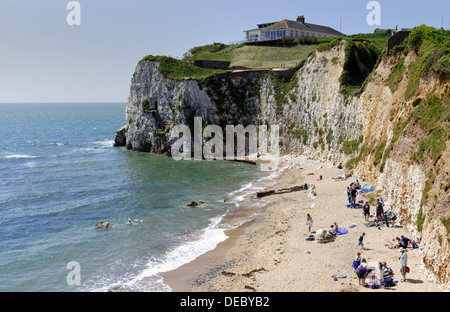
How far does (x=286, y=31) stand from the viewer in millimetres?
89562

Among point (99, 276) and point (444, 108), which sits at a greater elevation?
point (444, 108)

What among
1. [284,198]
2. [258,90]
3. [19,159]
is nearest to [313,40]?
[258,90]

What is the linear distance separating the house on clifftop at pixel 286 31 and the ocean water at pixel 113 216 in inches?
1737

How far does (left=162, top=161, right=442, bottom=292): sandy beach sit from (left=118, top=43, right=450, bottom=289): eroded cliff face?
1907 millimetres

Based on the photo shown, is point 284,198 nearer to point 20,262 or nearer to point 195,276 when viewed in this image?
point 195,276

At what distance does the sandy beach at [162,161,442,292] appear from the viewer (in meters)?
20.9

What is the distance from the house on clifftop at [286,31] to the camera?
297ft

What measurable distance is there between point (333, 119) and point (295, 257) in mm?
31506

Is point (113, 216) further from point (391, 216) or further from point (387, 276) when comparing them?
point (387, 276)

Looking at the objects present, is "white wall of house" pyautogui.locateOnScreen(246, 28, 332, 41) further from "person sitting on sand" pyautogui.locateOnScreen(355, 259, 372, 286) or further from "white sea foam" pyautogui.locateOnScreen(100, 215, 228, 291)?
"person sitting on sand" pyautogui.locateOnScreen(355, 259, 372, 286)

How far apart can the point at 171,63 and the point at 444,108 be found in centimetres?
5785

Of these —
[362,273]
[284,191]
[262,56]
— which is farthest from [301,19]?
[362,273]

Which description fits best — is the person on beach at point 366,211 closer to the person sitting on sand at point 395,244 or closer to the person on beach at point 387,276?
the person sitting on sand at point 395,244

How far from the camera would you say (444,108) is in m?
24.6
